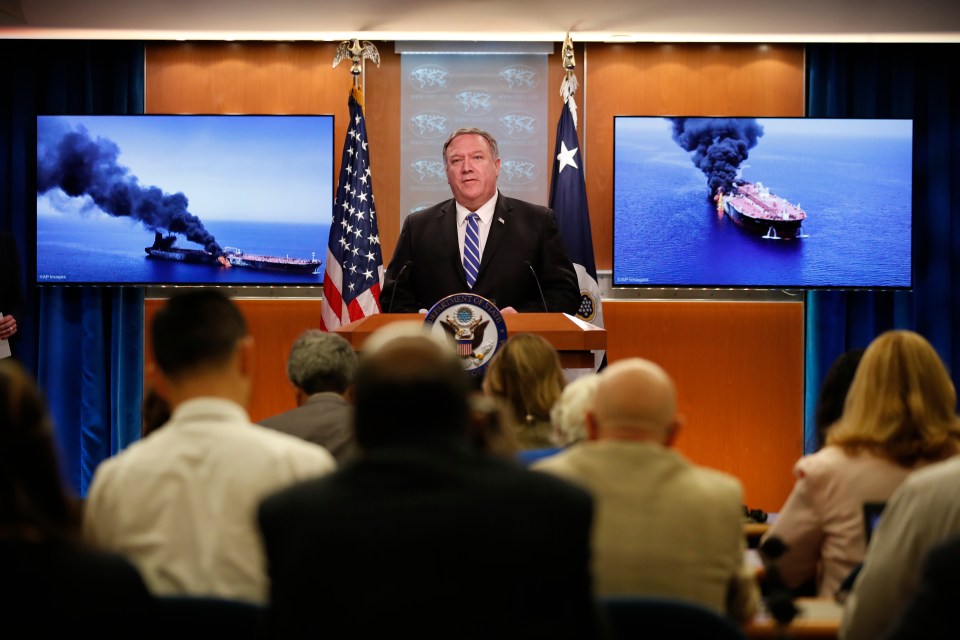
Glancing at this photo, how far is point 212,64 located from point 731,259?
3765 millimetres

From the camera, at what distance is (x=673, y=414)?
7.34 ft

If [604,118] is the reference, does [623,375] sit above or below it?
below

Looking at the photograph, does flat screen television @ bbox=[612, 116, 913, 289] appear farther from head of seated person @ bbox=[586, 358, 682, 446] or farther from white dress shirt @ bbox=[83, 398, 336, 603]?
white dress shirt @ bbox=[83, 398, 336, 603]

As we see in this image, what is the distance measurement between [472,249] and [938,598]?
15.7 feet

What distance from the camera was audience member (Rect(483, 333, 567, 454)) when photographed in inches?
136

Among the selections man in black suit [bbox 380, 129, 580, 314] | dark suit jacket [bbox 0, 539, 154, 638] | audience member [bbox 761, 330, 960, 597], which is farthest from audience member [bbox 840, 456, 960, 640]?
man in black suit [bbox 380, 129, 580, 314]

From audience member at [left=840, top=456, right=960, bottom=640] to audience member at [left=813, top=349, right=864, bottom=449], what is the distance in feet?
4.48

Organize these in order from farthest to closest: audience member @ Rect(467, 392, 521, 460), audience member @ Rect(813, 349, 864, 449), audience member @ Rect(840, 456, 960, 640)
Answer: audience member @ Rect(813, 349, 864, 449) → audience member @ Rect(840, 456, 960, 640) → audience member @ Rect(467, 392, 521, 460)

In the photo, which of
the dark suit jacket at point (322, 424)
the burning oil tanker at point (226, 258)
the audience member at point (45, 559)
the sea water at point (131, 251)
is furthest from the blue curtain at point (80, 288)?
the audience member at point (45, 559)

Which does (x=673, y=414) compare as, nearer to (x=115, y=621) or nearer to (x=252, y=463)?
(x=252, y=463)

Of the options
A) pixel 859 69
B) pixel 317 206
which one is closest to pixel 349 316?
pixel 317 206

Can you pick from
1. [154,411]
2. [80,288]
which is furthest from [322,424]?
[80,288]

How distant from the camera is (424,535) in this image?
4.63 feet

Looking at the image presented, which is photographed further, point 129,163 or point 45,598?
point 129,163
